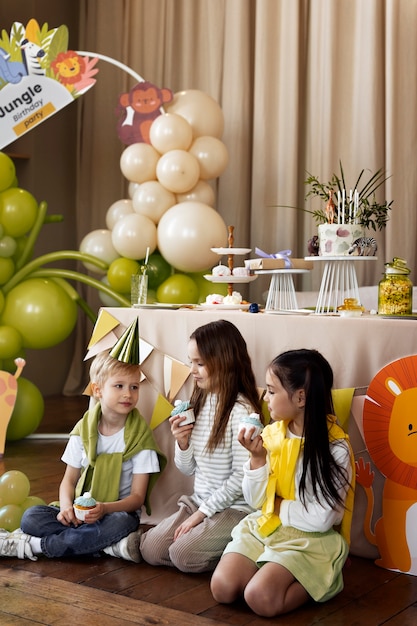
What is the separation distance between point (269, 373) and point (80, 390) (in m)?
3.30

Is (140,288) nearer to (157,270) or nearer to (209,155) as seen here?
(157,270)

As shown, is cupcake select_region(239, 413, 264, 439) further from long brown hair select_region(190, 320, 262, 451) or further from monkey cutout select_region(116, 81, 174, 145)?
monkey cutout select_region(116, 81, 174, 145)

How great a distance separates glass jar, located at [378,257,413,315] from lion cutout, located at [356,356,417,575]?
0.21 meters

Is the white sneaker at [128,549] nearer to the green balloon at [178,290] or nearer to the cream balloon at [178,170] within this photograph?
the green balloon at [178,290]

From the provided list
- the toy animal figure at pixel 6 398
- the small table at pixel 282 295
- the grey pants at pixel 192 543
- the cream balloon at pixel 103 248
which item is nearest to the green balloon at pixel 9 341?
the toy animal figure at pixel 6 398

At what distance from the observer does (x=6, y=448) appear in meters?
3.70

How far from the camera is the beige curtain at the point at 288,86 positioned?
3.80 meters

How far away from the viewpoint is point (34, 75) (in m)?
3.74

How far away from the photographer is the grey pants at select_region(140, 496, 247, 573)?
84.4 inches

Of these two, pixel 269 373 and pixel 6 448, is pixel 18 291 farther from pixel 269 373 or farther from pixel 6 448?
pixel 269 373

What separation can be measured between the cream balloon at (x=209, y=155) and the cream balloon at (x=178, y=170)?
5cm

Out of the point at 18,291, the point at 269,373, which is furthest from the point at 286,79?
the point at 269,373

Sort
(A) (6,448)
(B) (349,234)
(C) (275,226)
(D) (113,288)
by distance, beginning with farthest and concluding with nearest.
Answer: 1. (C) (275,226)
2. (D) (113,288)
3. (A) (6,448)
4. (B) (349,234)

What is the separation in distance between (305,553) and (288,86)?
2752 mm
